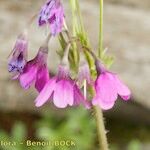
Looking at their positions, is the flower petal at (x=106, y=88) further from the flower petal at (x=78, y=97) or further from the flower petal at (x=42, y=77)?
the flower petal at (x=42, y=77)

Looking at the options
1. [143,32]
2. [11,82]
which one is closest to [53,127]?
[11,82]

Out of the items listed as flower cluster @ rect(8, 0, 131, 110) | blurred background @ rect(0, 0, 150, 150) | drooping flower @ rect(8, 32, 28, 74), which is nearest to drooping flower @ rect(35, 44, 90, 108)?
flower cluster @ rect(8, 0, 131, 110)

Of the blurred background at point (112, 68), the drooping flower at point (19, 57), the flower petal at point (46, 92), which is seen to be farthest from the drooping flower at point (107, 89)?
the blurred background at point (112, 68)

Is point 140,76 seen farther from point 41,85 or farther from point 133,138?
point 41,85

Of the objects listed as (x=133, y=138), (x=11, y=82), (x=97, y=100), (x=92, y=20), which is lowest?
(x=133, y=138)

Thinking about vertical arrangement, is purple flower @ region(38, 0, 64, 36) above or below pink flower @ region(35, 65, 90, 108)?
above

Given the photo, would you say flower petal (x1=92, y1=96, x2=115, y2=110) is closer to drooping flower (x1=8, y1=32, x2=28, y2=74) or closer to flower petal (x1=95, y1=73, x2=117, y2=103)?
flower petal (x1=95, y1=73, x2=117, y2=103)

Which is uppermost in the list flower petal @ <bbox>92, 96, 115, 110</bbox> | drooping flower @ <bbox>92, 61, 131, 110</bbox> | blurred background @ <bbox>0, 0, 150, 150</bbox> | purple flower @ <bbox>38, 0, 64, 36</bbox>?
purple flower @ <bbox>38, 0, 64, 36</bbox>
